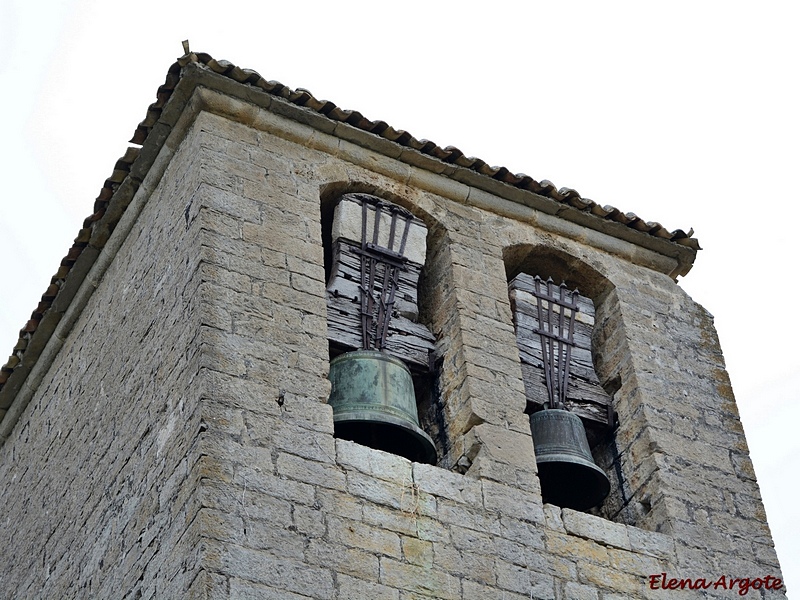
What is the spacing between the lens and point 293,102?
8.23m

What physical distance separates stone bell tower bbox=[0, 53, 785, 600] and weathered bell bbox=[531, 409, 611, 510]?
0.06 feet

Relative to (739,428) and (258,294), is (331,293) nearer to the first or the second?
(258,294)

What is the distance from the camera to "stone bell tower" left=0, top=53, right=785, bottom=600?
6.41 metres

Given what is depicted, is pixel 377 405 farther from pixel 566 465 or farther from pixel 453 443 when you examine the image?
pixel 566 465

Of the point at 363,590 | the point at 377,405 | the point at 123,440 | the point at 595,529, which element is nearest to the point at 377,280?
the point at 377,405

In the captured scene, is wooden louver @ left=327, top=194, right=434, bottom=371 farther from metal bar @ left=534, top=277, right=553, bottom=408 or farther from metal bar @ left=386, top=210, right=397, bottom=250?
metal bar @ left=534, top=277, right=553, bottom=408

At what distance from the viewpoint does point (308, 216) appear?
305 inches

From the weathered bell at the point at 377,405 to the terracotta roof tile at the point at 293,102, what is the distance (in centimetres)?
162

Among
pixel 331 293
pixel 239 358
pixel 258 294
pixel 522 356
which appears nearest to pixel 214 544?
pixel 239 358

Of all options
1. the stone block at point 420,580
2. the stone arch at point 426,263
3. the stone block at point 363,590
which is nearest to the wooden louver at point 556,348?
the stone arch at point 426,263

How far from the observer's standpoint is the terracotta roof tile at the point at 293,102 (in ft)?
26.6

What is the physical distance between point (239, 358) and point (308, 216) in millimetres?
1229

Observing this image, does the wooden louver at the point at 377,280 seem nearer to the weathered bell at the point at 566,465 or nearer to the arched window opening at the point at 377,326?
the arched window opening at the point at 377,326

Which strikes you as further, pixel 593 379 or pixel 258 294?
pixel 593 379
